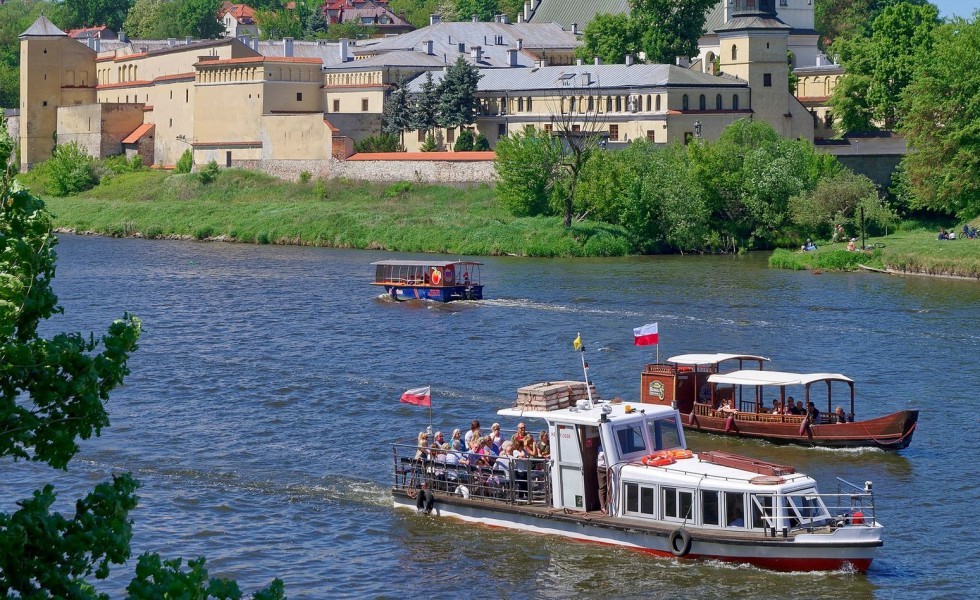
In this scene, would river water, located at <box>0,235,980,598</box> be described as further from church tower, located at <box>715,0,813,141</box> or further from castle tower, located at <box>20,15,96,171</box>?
castle tower, located at <box>20,15,96,171</box>

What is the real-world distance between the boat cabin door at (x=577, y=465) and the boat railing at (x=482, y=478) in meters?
0.33

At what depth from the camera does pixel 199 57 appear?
102312 mm

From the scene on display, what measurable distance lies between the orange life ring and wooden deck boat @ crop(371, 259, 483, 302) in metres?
29.1

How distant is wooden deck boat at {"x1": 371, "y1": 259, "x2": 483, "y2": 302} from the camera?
5312 centimetres

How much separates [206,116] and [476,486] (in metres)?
76.8

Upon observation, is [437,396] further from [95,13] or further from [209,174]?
[95,13]

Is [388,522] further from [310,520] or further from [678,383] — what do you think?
[678,383]

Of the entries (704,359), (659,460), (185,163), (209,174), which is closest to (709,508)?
(659,460)

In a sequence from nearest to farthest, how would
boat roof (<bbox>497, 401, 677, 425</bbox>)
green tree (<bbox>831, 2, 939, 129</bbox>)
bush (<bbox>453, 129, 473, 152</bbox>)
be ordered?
boat roof (<bbox>497, 401, 677, 425</bbox>) < green tree (<bbox>831, 2, 939, 129</bbox>) < bush (<bbox>453, 129, 473, 152</bbox>)

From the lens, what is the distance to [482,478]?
82.1 ft

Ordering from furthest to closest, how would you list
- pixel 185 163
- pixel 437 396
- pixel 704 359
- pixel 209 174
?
1. pixel 185 163
2. pixel 209 174
3. pixel 437 396
4. pixel 704 359

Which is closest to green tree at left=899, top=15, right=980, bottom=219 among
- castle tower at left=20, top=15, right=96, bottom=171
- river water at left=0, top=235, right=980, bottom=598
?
river water at left=0, top=235, right=980, bottom=598

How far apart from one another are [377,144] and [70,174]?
20531mm

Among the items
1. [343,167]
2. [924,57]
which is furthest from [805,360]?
[343,167]
